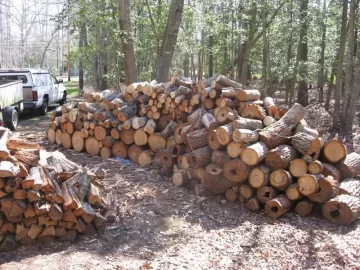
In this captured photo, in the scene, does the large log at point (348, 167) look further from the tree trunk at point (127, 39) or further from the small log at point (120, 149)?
the tree trunk at point (127, 39)

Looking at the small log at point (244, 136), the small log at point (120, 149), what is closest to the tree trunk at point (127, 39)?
the small log at point (120, 149)

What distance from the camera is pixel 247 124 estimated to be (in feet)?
19.4

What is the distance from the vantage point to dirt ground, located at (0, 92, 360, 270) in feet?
13.9

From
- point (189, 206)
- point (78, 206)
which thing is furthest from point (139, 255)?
point (189, 206)

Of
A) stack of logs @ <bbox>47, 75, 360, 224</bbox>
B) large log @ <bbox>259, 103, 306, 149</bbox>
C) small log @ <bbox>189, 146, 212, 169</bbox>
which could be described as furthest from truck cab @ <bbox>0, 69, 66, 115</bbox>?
large log @ <bbox>259, 103, 306, 149</bbox>

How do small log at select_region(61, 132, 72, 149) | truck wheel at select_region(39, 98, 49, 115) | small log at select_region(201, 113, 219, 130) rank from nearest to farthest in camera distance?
1. small log at select_region(201, 113, 219, 130)
2. small log at select_region(61, 132, 72, 149)
3. truck wheel at select_region(39, 98, 49, 115)

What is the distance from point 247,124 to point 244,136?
0.35 metres

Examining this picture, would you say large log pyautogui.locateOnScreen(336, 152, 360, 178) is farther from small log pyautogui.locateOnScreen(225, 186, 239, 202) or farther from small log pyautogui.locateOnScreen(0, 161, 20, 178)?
small log pyautogui.locateOnScreen(0, 161, 20, 178)

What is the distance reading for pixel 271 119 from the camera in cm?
616

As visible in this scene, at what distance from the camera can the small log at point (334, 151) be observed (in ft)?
18.3

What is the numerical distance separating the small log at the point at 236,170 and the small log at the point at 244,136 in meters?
0.32

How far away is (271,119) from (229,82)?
3.68 feet

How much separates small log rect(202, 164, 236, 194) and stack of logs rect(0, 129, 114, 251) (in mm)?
1683

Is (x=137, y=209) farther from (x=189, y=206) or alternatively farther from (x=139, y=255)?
(x=139, y=255)
